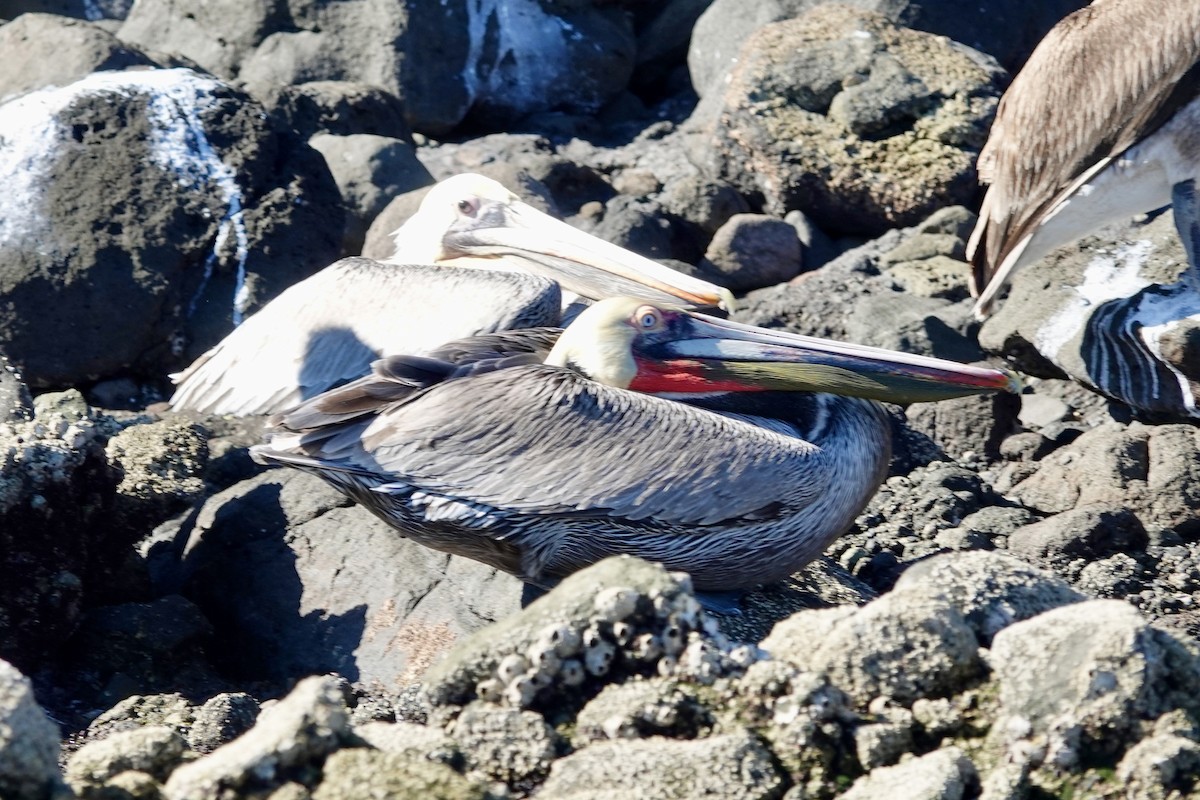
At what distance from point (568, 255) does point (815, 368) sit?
5.46ft

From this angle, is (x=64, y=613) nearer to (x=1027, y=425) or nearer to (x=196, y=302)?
(x=196, y=302)

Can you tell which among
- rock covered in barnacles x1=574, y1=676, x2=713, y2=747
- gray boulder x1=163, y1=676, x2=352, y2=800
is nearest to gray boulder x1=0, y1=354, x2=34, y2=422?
gray boulder x1=163, y1=676, x2=352, y2=800

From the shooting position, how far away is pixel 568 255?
6.41 metres

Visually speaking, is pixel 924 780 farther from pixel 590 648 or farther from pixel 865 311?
pixel 865 311

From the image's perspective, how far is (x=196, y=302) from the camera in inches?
312

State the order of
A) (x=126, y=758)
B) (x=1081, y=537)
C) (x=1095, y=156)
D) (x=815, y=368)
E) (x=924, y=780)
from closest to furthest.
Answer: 1. (x=924, y=780)
2. (x=126, y=758)
3. (x=815, y=368)
4. (x=1081, y=537)
5. (x=1095, y=156)

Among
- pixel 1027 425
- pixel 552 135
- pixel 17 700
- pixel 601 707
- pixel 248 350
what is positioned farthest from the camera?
pixel 552 135

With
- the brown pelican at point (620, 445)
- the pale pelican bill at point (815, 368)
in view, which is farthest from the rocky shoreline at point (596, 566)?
the pale pelican bill at point (815, 368)

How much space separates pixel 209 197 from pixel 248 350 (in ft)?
7.31

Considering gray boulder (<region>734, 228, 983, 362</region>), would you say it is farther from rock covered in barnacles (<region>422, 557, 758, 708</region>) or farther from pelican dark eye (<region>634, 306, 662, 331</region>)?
rock covered in barnacles (<region>422, 557, 758, 708</region>)

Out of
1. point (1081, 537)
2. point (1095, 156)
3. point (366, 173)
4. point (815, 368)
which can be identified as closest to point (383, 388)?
point (815, 368)

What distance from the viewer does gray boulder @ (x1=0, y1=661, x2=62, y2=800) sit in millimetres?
2914

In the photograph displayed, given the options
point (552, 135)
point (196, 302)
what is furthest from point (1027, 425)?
point (552, 135)

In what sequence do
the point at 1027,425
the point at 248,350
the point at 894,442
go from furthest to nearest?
the point at 1027,425 → the point at 894,442 → the point at 248,350
